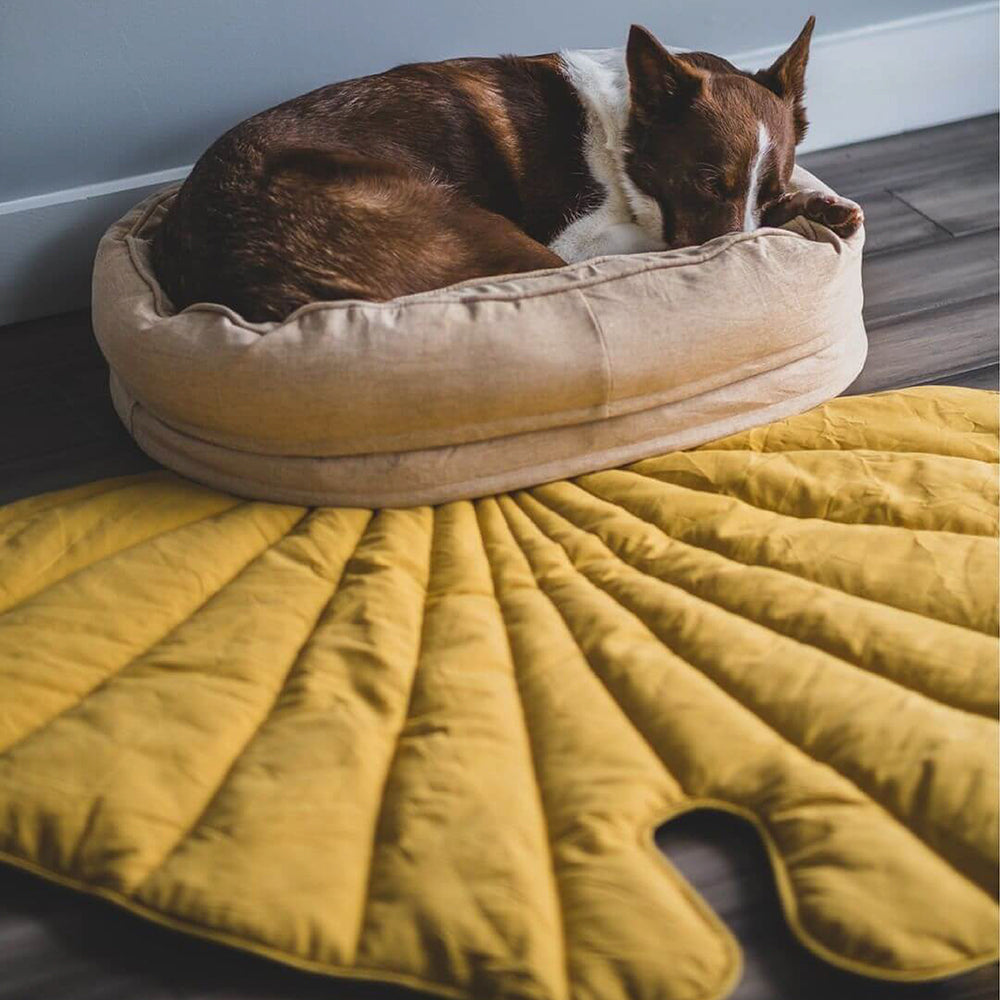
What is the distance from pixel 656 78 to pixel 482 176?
0.39 m

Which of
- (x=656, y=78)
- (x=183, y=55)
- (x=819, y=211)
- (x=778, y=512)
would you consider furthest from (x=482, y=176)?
(x=778, y=512)

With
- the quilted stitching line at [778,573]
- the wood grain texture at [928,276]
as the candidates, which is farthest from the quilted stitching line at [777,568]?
the wood grain texture at [928,276]

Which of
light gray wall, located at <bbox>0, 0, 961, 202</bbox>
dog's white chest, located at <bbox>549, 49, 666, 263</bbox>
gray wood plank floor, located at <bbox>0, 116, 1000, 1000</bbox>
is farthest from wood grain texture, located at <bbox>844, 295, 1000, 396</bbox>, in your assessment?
light gray wall, located at <bbox>0, 0, 961, 202</bbox>

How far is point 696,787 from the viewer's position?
1.40 metres

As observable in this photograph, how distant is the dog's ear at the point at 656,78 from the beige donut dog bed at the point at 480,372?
A: 355mm

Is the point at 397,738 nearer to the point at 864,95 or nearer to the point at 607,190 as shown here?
the point at 607,190

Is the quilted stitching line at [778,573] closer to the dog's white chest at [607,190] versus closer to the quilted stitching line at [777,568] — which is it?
the quilted stitching line at [777,568]

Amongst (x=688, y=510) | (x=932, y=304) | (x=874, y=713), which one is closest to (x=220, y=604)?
(x=688, y=510)

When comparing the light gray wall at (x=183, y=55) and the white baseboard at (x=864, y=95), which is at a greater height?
the light gray wall at (x=183, y=55)

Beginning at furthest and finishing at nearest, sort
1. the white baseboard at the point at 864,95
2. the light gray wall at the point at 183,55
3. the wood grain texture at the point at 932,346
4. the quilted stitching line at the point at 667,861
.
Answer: the white baseboard at the point at 864,95
the light gray wall at the point at 183,55
the wood grain texture at the point at 932,346
the quilted stitching line at the point at 667,861

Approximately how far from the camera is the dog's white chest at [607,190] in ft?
7.86

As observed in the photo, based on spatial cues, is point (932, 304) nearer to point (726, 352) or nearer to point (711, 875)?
point (726, 352)

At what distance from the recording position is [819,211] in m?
2.24

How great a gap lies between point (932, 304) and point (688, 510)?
3.46 ft
